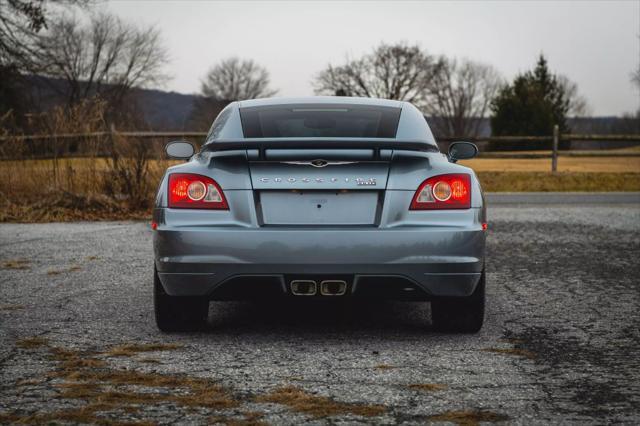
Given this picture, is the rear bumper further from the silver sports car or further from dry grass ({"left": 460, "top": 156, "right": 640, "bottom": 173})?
dry grass ({"left": 460, "top": 156, "right": 640, "bottom": 173})

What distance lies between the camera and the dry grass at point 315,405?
11.0 ft

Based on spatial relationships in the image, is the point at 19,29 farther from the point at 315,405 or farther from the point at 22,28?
the point at 315,405

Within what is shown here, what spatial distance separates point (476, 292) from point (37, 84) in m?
32.9

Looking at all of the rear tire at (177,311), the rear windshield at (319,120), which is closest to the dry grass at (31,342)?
the rear tire at (177,311)

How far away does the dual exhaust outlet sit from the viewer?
4430 millimetres

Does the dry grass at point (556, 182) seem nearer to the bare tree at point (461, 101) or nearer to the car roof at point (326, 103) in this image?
the car roof at point (326, 103)

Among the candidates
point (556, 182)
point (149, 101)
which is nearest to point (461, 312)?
point (556, 182)

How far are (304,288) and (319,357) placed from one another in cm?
37

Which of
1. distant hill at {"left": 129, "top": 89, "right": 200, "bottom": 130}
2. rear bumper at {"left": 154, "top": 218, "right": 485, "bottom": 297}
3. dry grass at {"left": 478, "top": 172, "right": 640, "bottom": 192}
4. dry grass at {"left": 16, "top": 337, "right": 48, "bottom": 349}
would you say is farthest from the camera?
dry grass at {"left": 478, "top": 172, "right": 640, "bottom": 192}

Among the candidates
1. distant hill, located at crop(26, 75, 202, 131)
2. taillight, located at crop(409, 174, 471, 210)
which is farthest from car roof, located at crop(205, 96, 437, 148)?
distant hill, located at crop(26, 75, 202, 131)

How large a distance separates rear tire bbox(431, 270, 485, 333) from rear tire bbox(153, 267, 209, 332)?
137 cm

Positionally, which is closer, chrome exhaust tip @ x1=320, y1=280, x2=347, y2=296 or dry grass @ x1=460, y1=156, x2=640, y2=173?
chrome exhaust tip @ x1=320, y1=280, x2=347, y2=296

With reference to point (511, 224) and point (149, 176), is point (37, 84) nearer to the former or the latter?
point (149, 176)

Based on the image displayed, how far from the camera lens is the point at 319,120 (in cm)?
536
